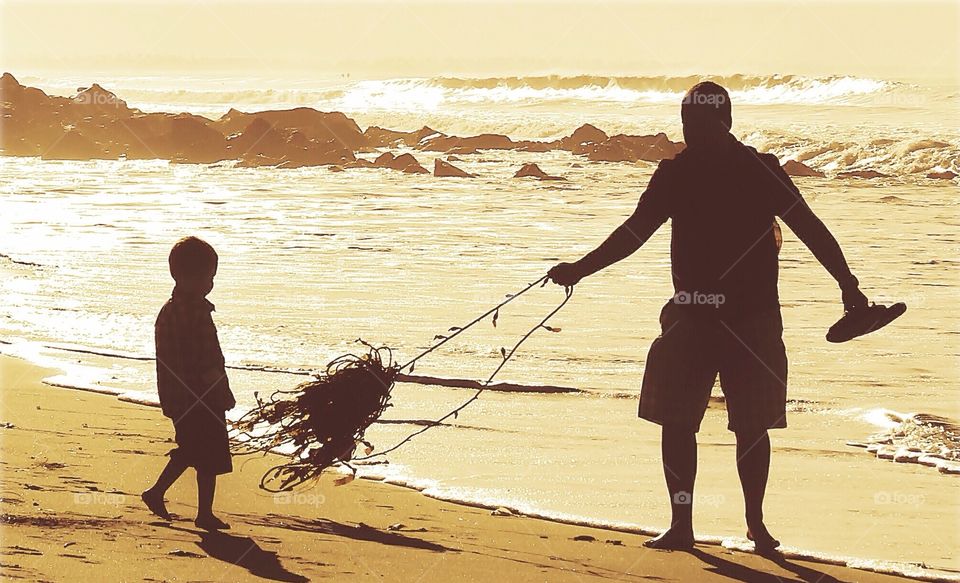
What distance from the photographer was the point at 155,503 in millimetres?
4676

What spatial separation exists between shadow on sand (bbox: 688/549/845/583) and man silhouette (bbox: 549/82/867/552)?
0.27 metres

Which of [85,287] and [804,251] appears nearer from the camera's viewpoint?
[85,287]

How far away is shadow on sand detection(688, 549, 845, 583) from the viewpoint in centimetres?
427

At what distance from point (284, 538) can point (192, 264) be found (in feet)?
3.55

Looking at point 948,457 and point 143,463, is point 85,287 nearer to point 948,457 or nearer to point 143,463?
point 143,463

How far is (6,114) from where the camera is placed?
36.8m

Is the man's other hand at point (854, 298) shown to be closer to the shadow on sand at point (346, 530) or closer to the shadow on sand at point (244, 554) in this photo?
the shadow on sand at point (346, 530)

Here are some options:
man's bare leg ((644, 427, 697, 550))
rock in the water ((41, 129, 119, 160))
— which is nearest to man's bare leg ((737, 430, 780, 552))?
man's bare leg ((644, 427, 697, 550))

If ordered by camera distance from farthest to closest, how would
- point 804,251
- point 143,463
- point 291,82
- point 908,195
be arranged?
point 291,82
point 908,195
point 804,251
point 143,463

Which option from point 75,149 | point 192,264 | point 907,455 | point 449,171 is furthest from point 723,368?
point 75,149

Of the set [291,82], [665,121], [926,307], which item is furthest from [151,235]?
[291,82]

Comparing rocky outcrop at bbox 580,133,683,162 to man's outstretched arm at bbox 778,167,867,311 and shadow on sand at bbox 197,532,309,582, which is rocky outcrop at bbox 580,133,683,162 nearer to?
man's outstretched arm at bbox 778,167,867,311

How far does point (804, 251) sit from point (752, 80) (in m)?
38.9

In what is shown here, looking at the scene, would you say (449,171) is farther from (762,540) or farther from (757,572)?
(757,572)
